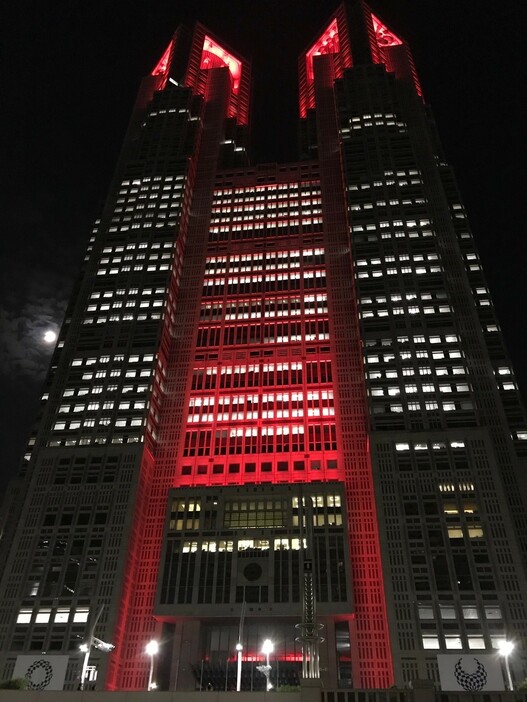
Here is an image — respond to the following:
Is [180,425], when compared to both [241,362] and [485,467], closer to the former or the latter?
[241,362]

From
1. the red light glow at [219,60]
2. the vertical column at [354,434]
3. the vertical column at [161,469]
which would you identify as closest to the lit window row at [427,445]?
the vertical column at [354,434]

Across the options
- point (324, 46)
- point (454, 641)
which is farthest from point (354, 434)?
point (324, 46)

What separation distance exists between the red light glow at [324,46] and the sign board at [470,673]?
173 metres

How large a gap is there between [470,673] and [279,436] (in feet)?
161

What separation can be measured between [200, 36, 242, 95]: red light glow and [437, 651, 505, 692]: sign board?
6741 inches

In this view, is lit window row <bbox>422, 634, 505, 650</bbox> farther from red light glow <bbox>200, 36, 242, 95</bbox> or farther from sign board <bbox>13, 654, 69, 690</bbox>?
red light glow <bbox>200, 36, 242, 95</bbox>

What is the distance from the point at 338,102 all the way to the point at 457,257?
57.9 m

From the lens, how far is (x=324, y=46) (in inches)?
7515

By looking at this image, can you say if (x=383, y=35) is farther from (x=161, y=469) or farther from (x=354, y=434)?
(x=161, y=469)

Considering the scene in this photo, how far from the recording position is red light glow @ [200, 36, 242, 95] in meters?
186

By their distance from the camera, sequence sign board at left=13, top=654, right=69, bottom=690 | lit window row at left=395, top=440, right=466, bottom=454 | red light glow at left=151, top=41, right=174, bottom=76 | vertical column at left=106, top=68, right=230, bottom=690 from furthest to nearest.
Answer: red light glow at left=151, top=41, right=174, bottom=76
lit window row at left=395, top=440, right=466, bottom=454
vertical column at left=106, top=68, right=230, bottom=690
sign board at left=13, top=654, right=69, bottom=690

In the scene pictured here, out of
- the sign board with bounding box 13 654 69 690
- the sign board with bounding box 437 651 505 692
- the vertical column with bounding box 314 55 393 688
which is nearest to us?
the sign board with bounding box 437 651 505 692

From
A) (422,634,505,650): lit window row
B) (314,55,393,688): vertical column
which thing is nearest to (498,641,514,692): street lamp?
(422,634,505,650): lit window row

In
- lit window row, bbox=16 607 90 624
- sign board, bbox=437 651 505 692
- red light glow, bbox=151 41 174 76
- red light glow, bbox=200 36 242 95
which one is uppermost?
red light glow, bbox=200 36 242 95
